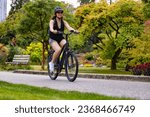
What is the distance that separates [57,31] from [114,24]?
18195mm

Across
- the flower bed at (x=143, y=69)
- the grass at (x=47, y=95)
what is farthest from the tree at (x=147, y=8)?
the grass at (x=47, y=95)

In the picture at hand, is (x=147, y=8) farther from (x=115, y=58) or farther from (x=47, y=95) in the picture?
(x=47, y=95)

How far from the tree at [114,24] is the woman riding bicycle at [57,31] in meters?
14.8

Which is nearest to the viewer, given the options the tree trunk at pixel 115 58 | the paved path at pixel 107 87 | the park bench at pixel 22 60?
the paved path at pixel 107 87

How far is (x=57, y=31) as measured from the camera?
10.8 m

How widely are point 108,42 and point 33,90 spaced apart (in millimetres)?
20455

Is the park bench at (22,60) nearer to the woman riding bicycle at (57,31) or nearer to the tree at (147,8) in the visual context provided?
the tree at (147,8)

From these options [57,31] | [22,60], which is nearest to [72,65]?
[57,31]

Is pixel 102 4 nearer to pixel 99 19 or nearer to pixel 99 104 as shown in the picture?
pixel 99 19

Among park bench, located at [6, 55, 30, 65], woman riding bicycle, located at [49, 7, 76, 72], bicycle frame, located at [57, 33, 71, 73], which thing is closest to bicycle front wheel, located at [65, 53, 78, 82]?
bicycle frame, located at [57, 33, 71, 73]

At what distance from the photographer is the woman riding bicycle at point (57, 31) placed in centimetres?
1077

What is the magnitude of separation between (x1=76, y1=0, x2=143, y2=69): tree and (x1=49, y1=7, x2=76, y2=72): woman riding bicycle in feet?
48.6

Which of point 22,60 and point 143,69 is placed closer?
point 143,69

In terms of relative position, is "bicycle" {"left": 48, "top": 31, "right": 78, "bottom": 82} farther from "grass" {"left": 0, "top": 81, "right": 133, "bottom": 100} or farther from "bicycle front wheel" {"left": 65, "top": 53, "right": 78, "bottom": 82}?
"grass" {"left": 0, "top": 81, "right": 133, "bottom": 100}
